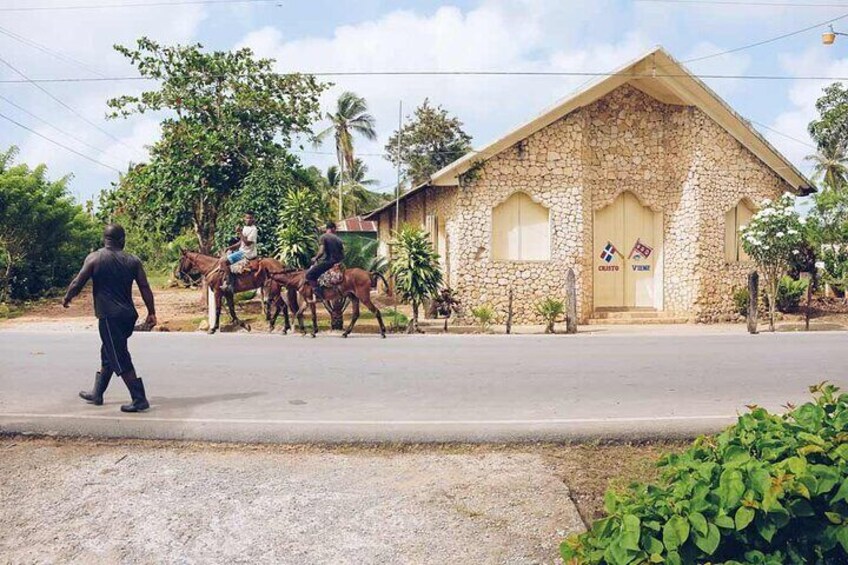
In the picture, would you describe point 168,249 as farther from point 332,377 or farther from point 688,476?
point 688,476

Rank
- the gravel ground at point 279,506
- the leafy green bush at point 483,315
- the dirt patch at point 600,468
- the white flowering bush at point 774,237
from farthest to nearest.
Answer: the white flowering bush at point 774,237, the leafy green bush at point 483,315, the dirt patch at point 600,468, the gravel ground at point 279,506

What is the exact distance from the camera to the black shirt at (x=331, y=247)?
16344mm

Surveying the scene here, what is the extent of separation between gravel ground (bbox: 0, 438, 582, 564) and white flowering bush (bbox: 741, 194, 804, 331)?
1622 centimetres

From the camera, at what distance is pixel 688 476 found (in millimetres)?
3043

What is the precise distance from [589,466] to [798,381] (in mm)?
5612

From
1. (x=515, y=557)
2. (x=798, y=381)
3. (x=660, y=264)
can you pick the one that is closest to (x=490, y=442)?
(x=515, y=557)

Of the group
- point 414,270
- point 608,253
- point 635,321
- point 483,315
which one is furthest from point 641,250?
point 414,270

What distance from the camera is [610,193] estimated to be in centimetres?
2273

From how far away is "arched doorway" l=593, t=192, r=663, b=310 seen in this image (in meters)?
23.0

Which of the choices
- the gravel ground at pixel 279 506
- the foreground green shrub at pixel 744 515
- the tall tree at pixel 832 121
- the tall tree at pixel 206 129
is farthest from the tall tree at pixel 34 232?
the tall tree at pixel 832 121

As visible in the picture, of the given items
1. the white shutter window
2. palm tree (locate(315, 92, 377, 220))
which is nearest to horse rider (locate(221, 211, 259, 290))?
the white shutter window

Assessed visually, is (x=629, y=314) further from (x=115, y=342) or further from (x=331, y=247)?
(x=115, y=342)

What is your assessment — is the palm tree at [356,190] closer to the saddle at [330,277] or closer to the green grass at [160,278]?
the green grass at [160,278]

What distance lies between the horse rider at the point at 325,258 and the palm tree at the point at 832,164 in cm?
3771
